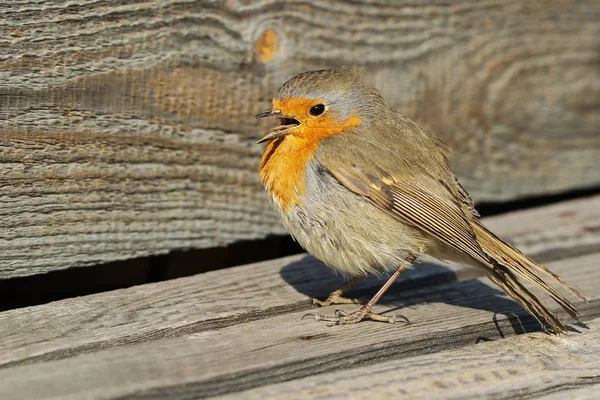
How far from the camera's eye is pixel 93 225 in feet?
11.6

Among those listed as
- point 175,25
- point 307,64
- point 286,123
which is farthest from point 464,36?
point 175,25

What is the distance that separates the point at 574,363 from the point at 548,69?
8.03 feet

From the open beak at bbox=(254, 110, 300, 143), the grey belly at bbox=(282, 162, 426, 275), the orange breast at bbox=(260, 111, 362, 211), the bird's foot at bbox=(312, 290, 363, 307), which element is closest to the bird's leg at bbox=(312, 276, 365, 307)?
the bird's foot at bbox=(312, 290, 363, 307)

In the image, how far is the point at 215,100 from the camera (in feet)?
12.7

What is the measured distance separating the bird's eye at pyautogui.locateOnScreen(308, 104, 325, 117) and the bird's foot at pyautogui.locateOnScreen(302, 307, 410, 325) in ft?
2.99

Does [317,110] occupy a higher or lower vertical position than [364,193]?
higher

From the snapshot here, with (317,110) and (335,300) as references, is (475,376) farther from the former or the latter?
(317,110)

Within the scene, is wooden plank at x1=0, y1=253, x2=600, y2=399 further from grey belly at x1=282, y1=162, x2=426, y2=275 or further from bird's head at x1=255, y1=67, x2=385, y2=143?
bird's head at x1=255, y1=67, x2=385, y2=143

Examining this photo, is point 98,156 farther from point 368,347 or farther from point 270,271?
point 368,347

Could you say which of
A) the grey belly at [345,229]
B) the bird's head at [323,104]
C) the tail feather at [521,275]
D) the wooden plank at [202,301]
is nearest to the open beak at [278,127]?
the bird's head at [323,104]

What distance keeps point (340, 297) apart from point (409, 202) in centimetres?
51

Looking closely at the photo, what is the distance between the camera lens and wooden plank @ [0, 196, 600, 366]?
2787 millimetres

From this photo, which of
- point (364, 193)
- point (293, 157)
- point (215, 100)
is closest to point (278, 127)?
point (293, 157)

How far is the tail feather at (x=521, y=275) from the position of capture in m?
3.21
